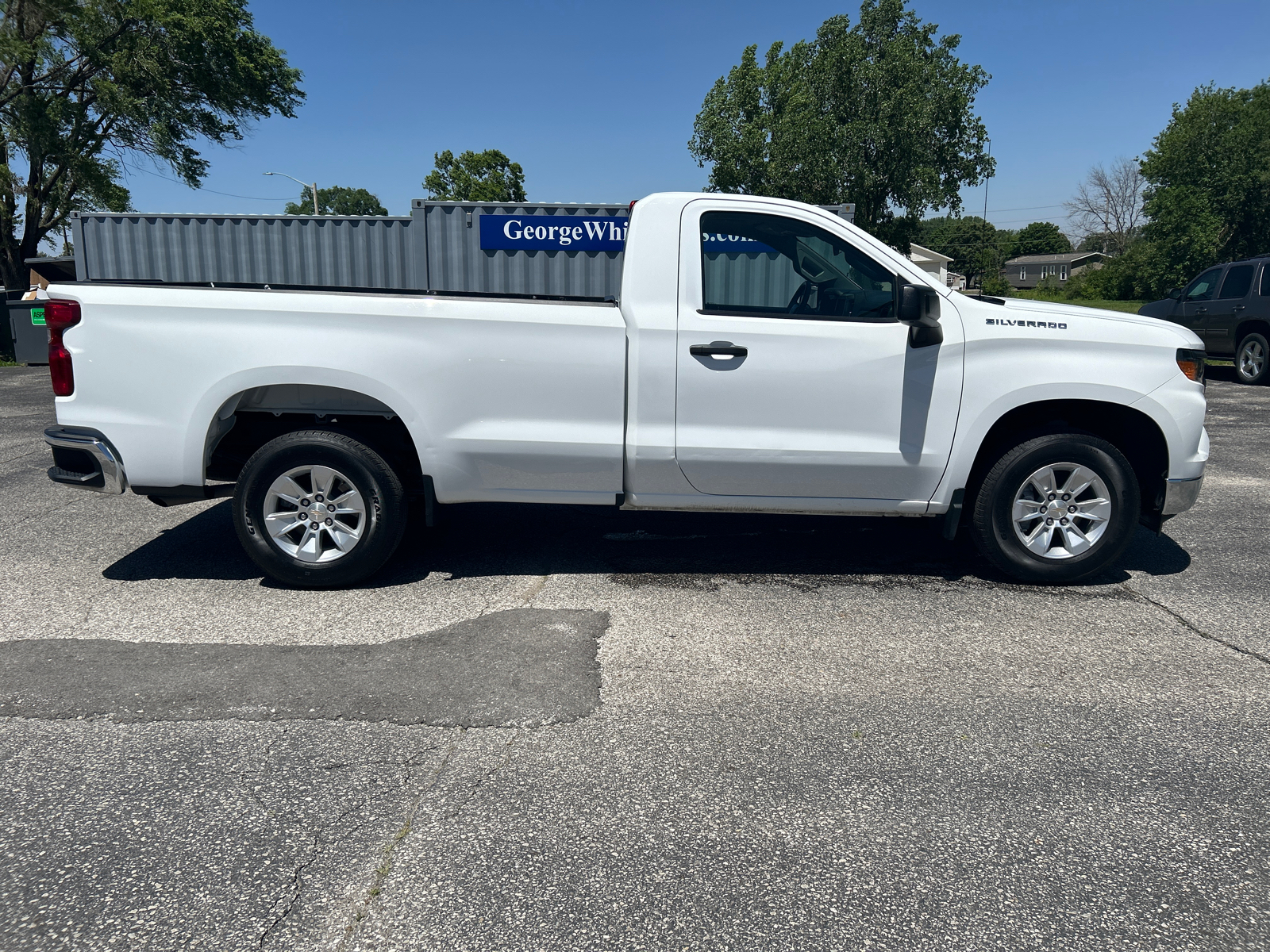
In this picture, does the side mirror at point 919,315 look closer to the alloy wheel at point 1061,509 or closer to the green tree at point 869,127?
the alloy wheel at point 1061,509

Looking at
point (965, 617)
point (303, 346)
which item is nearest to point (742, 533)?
point (965, 617)

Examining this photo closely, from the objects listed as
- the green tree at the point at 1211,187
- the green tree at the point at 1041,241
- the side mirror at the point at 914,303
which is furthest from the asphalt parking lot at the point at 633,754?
the green tree at the point at 1041,241

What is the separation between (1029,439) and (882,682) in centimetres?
184

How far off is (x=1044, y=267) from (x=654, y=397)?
12576 centimetres

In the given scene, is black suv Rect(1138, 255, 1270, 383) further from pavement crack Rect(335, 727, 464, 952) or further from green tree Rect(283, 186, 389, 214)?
green tree Rect(283, 186, 389, 214)

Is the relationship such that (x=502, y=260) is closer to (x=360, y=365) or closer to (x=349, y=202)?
(x=360, y=365)

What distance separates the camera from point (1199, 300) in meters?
15.2

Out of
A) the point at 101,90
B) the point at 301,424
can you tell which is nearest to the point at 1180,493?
the point at 301,424

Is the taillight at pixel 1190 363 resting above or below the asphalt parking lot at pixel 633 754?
above

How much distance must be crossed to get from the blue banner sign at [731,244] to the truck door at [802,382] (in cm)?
1

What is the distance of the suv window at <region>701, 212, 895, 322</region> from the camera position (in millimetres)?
4645

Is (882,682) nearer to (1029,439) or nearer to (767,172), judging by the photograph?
(1029,439)

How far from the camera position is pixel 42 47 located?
→ 21.8m

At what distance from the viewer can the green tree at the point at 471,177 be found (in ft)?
181
